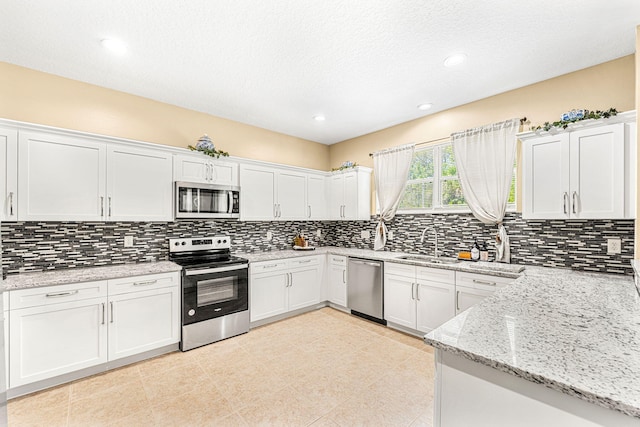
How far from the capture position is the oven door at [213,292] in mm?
3145

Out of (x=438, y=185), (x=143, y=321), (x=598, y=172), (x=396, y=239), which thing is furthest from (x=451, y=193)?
(x=143, y=321)

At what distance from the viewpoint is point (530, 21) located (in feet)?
6.98

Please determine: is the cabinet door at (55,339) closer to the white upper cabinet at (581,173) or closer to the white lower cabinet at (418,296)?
the white lower cabinet at (418,296)

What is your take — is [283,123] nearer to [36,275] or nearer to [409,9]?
[409,9]

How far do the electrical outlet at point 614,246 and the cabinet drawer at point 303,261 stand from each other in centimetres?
326

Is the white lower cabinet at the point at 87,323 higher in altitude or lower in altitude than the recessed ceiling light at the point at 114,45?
lower

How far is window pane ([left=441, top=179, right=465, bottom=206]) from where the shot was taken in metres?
3.78

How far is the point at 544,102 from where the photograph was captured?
9.92 ft

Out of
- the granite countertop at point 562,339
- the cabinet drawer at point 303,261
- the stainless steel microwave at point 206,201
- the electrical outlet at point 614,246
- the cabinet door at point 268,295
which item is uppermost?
A: the stainless steel microwave at point 206,201

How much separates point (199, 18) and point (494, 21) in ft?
7.12

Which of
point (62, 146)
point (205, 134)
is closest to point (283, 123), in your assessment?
point (205, 134)

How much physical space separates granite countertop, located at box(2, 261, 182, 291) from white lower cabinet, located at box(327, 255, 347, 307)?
2221mm

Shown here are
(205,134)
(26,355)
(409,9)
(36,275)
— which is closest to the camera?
(409,9)

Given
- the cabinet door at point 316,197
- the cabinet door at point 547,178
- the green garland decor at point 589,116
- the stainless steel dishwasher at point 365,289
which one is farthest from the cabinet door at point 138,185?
the green garland decor at point 589,116
